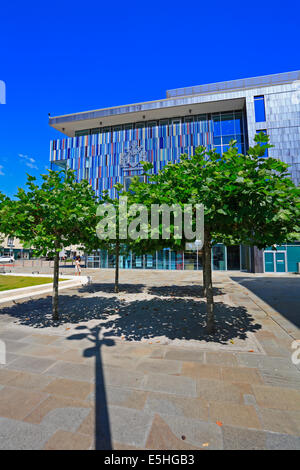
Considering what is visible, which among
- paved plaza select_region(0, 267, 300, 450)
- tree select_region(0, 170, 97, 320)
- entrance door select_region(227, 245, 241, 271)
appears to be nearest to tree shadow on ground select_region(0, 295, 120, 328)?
paved plaza select_region(0, 267, 300, 450)

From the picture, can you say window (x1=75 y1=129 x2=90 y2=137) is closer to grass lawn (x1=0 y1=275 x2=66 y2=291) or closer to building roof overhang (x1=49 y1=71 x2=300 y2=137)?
building roof overhang (x1=49 y1=71 x2=300 y2=137)

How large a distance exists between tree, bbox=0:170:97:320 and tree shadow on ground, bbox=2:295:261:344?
255cm

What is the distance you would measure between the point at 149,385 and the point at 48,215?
5099 mm

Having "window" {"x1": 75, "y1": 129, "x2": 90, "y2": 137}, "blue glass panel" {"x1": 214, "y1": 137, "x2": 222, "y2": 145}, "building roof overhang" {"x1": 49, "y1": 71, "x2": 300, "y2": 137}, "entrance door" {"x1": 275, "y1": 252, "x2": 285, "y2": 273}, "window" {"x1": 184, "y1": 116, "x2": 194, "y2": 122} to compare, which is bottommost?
"entrance door" {"x1": 275, "y1": 252, "x2": 285, "y2": 273}

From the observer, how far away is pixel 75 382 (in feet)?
12.7

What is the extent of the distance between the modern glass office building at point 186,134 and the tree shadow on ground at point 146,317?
21.0 meters

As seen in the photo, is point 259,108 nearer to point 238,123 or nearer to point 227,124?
point 238,123

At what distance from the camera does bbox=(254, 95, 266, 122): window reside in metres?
30.4

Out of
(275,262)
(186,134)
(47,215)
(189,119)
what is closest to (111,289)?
(47,215)

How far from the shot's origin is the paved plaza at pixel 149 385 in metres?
2.70

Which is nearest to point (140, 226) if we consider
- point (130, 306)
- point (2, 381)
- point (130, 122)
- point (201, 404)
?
point (201, 404)

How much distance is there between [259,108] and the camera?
30750 mm

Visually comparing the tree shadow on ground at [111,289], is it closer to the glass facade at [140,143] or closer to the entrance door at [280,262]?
the entrance door at [280,262]

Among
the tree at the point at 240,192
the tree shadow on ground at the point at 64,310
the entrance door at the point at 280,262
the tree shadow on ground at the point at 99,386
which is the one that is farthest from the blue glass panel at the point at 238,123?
the tree shadow on ground at the point at 99,386
